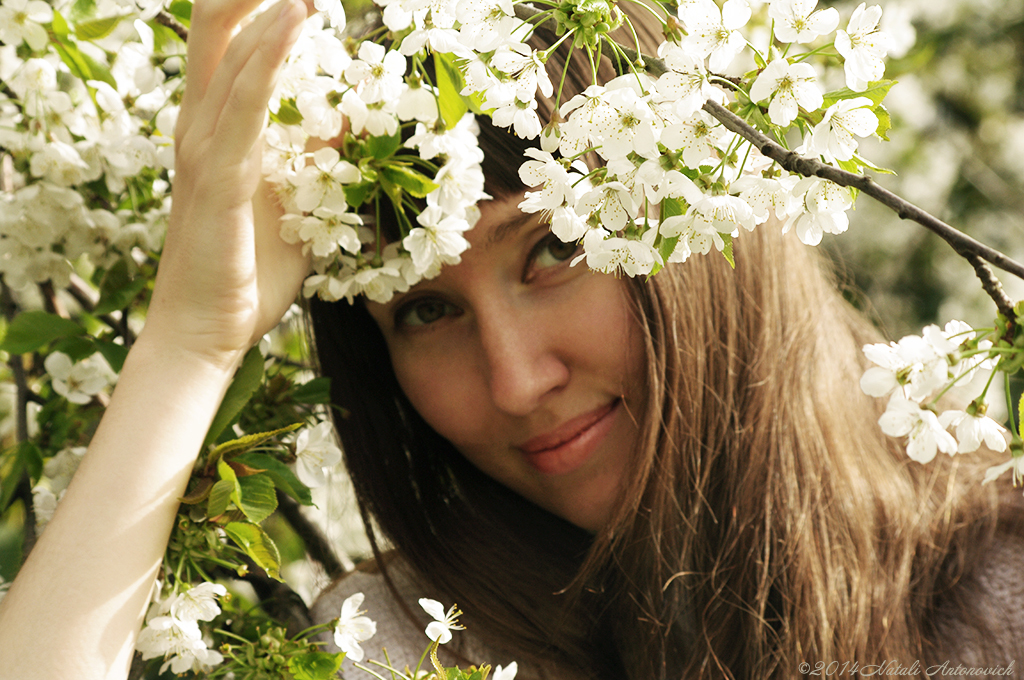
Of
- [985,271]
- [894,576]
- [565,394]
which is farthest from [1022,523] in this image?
[985,271]

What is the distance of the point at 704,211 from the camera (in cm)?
65

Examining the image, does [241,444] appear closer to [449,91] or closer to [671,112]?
[449,91]

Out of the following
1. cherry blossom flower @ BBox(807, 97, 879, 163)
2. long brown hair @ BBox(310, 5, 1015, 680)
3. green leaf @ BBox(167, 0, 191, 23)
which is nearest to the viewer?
cherry blossom flower @ BBox(807, 97, 879, 163)

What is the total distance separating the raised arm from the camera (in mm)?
869

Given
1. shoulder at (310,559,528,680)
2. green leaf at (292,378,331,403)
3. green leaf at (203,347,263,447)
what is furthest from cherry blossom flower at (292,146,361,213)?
shoulder at (310,559,528,680)

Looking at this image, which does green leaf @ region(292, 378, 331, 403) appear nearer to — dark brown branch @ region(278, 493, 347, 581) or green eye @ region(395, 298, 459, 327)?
green eye @ region(395, 298, 459, 327)

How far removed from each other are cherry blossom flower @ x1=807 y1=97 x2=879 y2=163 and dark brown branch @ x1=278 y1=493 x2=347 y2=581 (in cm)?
133

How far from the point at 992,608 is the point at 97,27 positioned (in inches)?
73.7

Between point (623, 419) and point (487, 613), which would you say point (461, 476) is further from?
point (623, 419)

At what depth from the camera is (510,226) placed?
117cm

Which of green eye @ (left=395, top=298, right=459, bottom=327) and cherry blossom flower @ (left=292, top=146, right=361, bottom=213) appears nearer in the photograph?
cherry blossom flower @ (left=292, top=146, right=361, bottom=213)

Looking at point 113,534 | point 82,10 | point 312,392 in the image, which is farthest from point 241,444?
point 82,10

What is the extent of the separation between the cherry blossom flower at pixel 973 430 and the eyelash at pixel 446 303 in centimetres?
59

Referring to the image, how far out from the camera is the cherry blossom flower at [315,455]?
102 cm
